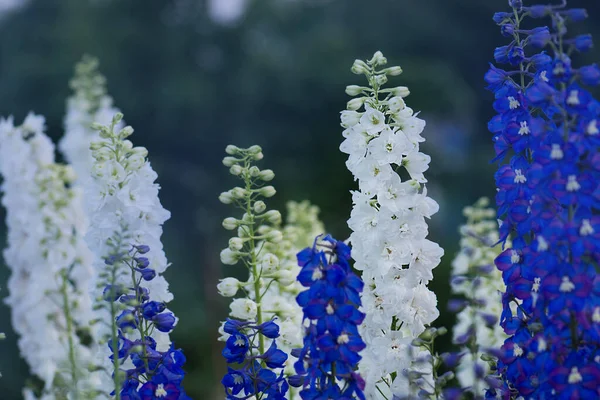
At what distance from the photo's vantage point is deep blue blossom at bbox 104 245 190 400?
2.76m

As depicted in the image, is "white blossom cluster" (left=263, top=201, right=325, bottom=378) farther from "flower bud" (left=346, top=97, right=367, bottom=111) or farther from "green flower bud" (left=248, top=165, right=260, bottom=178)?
"flower bud" (left=346, top=97, right=367, bottom=111)

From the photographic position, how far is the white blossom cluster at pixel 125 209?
3145mm

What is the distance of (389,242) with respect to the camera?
2.89 meters

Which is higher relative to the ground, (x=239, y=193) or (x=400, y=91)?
(x=400, y=91)

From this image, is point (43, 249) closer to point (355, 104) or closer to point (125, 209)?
point (125, 209)

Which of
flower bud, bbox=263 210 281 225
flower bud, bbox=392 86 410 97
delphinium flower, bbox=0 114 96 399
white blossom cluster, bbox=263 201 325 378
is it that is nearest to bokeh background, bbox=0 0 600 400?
delphinium flower, bbox=0 114 96 399

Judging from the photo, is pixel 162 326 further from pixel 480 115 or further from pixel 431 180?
pixel 480 115

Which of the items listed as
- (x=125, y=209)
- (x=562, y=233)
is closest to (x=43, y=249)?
(x=125, y=209)

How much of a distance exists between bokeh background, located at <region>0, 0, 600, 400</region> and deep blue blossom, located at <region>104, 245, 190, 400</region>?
7.51 m

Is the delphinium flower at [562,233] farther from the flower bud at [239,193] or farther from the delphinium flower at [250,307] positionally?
the flower bud at [239,193]

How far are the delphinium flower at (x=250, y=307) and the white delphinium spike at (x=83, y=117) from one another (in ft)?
7.77

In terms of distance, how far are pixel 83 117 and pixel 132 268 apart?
2.76 meters

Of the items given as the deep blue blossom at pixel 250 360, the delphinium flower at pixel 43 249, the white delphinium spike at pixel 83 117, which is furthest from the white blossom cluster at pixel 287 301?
the white delphinium spike at pixel 83 117

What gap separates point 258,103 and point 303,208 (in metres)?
8.45
